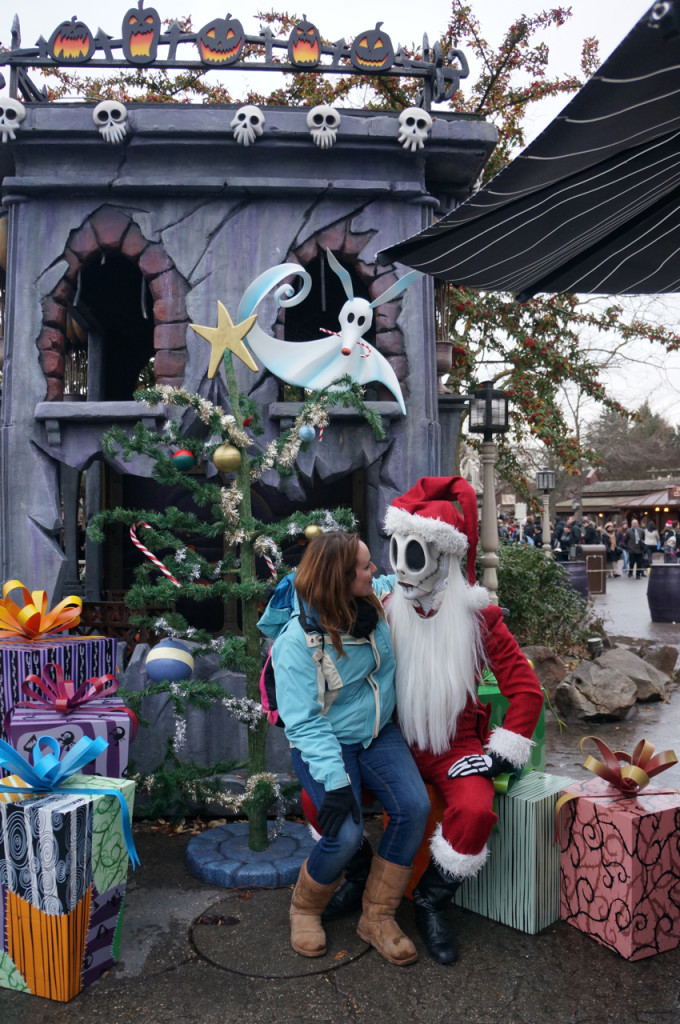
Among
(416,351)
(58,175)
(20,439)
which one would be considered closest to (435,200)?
(416,351)

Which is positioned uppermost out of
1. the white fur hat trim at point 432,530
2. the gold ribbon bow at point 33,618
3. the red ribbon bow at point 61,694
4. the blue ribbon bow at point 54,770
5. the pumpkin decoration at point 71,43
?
the pumpkin decoration at point 71,43

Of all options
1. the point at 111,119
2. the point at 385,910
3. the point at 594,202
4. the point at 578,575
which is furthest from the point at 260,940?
the point at 578,575

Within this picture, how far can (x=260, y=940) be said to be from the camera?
9.98 feet

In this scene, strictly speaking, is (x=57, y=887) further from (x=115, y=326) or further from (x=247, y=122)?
(x=115, y=326)

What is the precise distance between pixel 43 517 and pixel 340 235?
2.95 meters

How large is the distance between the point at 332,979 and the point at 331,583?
1.38 m

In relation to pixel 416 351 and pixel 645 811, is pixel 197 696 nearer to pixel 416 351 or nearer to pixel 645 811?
pixel 645 811

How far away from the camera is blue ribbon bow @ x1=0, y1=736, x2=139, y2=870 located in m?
2.73

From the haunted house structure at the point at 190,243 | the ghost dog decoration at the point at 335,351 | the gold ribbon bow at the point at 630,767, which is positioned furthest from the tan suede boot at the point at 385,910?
the haunted house structure at the point at 190,243

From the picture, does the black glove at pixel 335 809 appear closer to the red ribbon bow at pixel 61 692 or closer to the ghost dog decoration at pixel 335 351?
the red ribbon bow at pixel 61 692

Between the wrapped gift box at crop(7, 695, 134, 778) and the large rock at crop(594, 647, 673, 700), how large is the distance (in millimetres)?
4971

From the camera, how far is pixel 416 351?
19.0ft

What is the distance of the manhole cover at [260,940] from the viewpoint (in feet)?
9.40

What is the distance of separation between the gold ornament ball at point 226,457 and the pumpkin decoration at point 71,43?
3678mm
